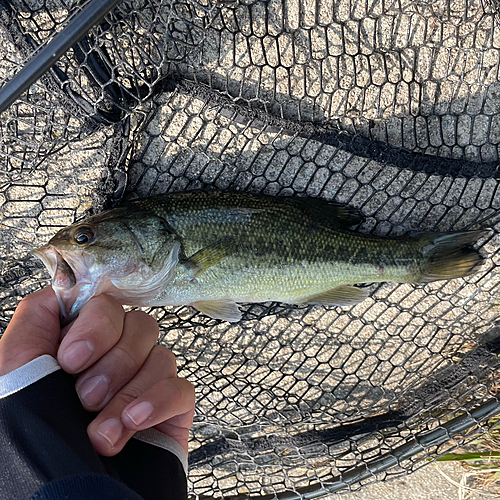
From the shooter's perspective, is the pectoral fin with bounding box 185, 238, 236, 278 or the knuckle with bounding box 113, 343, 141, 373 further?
the pectoral fin with bounding box 185, 238, 236, 278

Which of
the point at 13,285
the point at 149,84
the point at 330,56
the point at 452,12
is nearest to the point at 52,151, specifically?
the point at 149,84

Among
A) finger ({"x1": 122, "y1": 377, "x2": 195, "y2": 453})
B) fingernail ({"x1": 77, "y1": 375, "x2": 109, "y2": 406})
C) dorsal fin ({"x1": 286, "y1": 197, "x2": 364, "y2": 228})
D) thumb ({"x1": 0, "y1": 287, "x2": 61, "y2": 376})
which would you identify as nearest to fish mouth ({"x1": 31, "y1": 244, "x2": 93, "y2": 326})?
thumb ({"x1": 0, "y1": 287, "x2": 61, "y2": 376})

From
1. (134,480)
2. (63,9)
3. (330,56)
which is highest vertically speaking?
(63,9)

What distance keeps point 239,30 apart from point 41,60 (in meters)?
0.95

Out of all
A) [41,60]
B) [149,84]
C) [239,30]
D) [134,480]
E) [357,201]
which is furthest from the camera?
[357,201]

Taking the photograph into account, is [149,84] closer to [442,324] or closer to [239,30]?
[239,30]

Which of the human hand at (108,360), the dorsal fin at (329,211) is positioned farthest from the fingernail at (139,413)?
the dorsal fin at (329,211)

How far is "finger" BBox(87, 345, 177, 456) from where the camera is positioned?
3.65 feet

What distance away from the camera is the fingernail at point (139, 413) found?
1.15m

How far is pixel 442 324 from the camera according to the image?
234cm

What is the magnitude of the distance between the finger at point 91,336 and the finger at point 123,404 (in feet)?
0.42

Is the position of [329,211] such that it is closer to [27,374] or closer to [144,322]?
[144,322]

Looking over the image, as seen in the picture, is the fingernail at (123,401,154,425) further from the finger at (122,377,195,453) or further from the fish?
the fish

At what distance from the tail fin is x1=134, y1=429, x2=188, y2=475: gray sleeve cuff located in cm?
129
